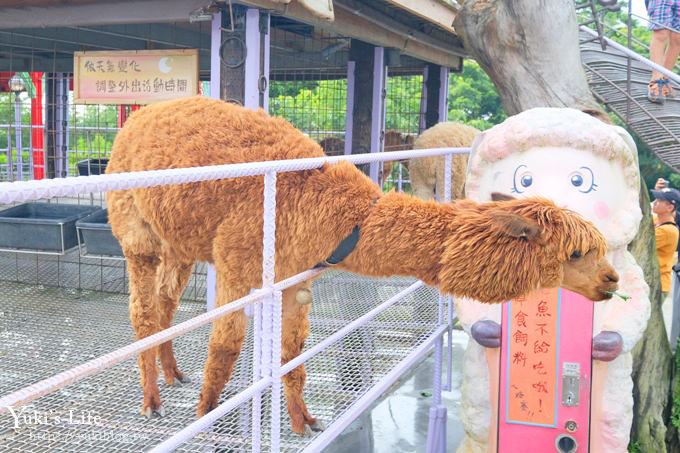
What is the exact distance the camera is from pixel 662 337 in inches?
215

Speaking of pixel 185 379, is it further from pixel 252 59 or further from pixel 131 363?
pixel 252 59

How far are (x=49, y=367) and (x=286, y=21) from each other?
12.0 ft

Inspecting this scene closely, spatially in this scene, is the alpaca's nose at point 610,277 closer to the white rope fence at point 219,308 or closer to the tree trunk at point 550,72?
the white rope fence at point 219,308

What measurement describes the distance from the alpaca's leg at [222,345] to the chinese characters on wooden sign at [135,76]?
109 inches

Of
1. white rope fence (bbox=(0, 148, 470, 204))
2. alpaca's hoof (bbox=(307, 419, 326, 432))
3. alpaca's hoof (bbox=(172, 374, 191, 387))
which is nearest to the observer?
white rope fence (bbox=(0, 148, 470, 204))

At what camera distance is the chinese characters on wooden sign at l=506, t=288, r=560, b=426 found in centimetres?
381

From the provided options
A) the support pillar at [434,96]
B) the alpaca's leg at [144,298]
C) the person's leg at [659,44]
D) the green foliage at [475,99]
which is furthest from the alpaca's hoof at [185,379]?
the green foliage at [475,99]

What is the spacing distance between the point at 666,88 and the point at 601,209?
256 cm

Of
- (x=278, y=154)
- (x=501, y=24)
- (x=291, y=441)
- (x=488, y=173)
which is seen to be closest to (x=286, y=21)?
(x=501, y=24)

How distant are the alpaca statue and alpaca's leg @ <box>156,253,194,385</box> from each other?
4.87 ft

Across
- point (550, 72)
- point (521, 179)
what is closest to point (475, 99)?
point (550, 72)

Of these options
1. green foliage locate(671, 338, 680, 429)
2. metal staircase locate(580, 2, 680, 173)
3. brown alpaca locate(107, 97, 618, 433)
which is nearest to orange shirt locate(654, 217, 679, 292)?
green foliage locate(671, 338, 680, 429)

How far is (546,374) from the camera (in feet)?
12.6

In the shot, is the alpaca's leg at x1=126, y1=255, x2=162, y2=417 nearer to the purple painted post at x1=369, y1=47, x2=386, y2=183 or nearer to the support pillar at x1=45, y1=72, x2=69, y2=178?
the purple painted post at x1=369, y1=47, x2=386, y2=183
